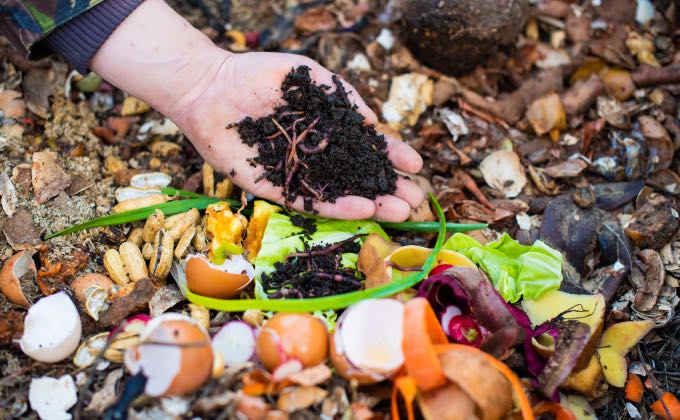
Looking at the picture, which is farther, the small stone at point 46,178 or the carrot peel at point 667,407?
the small stone at point 46,178

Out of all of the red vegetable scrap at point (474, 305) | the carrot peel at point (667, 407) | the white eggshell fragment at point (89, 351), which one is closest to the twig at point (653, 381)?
the carrot peel at point (667, 407)

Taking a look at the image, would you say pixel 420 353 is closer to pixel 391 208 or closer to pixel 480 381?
pixel 480 381

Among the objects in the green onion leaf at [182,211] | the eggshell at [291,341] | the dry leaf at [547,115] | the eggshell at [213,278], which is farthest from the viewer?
the dry leaf at [547,115]

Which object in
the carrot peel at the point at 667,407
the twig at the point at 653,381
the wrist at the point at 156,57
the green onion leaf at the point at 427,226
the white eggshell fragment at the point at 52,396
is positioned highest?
the wrist at the point at 156,57

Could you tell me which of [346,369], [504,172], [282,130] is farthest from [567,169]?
[346,369]

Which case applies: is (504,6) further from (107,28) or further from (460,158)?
(107,28)

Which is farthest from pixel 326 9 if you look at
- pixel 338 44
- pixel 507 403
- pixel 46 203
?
pixel 507 403

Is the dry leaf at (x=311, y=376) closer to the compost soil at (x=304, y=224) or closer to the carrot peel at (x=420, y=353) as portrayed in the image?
the carrot peel at (x=420, y=353)

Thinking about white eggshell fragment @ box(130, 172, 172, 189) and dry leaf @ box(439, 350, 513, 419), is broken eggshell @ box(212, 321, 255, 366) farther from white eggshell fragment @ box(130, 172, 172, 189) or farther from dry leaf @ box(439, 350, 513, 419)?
white eggshell fragment @ box(130, 172, 172, 189)
